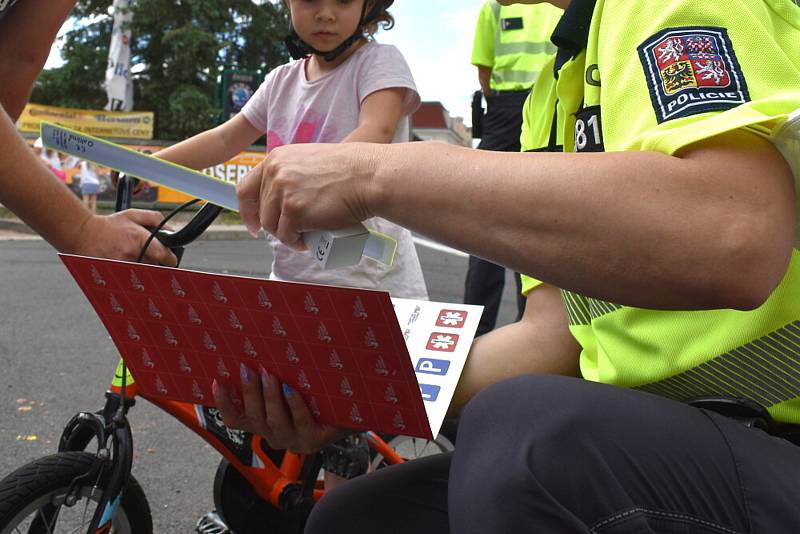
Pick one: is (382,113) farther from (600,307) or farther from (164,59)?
(164,59)

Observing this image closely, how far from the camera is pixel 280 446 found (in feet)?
4.28

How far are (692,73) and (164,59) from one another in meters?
27.9

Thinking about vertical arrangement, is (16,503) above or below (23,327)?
above

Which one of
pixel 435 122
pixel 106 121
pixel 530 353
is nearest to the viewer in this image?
pixel 530 353

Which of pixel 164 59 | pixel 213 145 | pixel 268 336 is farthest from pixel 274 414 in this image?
pixel 164 59

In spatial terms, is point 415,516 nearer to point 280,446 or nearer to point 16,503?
point 280,446

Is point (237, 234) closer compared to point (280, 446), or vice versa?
point (280, 446)

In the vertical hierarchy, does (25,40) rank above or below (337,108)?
above

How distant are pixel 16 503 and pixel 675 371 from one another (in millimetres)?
1292

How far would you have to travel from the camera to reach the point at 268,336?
3.38 ft

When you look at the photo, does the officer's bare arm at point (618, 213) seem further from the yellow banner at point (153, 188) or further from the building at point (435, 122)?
the building at point (435, 122)

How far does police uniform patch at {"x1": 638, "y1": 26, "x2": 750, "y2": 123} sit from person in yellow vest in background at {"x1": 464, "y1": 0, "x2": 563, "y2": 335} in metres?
3.11

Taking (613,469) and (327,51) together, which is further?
(327,51)

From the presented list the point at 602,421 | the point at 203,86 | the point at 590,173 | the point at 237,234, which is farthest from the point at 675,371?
the point at 203,86
